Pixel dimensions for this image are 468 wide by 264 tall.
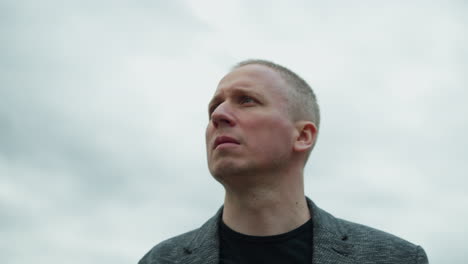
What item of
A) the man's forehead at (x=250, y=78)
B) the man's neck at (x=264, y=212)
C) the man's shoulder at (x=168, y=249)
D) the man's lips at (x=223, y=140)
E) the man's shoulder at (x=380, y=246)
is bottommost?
the man's shoulder at (x=380, y=246)

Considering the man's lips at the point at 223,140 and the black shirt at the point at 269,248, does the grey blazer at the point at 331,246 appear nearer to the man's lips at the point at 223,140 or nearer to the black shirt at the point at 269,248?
the black shirt at the point at 269,248

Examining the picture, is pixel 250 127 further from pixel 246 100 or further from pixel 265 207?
pixel 265 207

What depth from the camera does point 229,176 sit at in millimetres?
5621

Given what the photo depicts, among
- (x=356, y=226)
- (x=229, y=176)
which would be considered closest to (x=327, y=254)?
(x=356, y=226)

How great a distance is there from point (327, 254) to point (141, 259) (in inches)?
92.6

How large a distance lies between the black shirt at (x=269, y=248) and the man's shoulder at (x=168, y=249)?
0.58m

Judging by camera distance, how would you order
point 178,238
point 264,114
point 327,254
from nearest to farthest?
point 327,254 → point 264,114 → point 178,238

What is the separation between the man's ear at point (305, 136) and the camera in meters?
6.14

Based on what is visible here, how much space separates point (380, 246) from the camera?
559 cm

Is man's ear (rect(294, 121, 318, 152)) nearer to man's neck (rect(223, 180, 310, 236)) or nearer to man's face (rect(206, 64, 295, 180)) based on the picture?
man's face (rect(206, 64, 295, 180))

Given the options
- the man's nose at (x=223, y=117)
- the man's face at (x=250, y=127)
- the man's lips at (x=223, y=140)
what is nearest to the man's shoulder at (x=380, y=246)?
the man's face at (x=250, y=127)

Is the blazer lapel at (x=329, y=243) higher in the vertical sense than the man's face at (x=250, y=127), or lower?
lower

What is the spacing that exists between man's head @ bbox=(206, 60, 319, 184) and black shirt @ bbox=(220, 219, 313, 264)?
2.54ft

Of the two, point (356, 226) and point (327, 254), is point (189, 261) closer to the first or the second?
point (327, 254)
